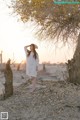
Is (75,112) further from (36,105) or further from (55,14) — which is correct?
(55,14)

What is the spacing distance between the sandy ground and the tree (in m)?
1.72

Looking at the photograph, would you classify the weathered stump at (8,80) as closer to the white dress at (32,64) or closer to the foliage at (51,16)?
the white dress at (32,64)

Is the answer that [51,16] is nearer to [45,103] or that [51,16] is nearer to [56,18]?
[56,18]

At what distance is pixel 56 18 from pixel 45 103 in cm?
583

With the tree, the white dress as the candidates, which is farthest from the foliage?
the white dress

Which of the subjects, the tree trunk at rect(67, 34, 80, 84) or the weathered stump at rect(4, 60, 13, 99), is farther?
the tree trunk at rect(67, 34, 80, 84)

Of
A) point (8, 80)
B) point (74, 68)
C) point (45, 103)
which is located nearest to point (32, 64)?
point (8, 80)

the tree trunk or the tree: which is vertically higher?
the tree

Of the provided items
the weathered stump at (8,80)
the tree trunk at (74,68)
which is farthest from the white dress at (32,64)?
the tree trunk at (74,68)

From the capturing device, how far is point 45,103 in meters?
17.1

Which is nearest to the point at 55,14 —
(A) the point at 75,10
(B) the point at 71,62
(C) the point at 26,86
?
(A) the point at 75,10

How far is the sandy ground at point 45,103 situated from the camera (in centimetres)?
1588

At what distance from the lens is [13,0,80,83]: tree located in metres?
20.3

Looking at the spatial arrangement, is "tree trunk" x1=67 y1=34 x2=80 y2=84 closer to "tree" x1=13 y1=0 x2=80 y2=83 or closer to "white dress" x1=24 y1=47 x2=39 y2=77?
"tree" x1=13 y1=0 x2=80 y2=83
